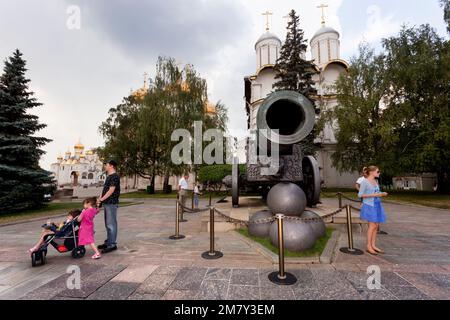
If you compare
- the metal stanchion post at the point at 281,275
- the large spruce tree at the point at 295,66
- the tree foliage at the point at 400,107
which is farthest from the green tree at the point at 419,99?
the metal stanchion post at the point at 281,275

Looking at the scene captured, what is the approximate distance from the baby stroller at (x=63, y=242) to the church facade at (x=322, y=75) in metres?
27.8

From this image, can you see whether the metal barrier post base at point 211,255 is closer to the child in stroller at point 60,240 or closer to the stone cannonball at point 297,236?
the stone cannonball at point 297,236

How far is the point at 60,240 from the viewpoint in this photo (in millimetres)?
3826

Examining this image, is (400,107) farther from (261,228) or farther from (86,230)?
(86,230)

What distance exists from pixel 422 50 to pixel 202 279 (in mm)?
24611

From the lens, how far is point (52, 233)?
3867 millimetres

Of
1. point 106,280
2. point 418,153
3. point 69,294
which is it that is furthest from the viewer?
point 418,153

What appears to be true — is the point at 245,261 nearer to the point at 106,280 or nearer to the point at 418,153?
the point at 106,280

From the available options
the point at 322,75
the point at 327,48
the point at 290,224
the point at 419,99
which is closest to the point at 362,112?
the point at 419,99

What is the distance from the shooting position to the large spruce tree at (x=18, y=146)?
10.4 m

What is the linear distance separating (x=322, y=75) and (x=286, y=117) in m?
31.1

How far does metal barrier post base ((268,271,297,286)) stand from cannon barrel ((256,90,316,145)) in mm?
2229

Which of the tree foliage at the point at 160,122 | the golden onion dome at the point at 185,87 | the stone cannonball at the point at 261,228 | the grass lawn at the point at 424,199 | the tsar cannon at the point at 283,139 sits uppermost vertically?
the golden onion dome at the point at 185,87
